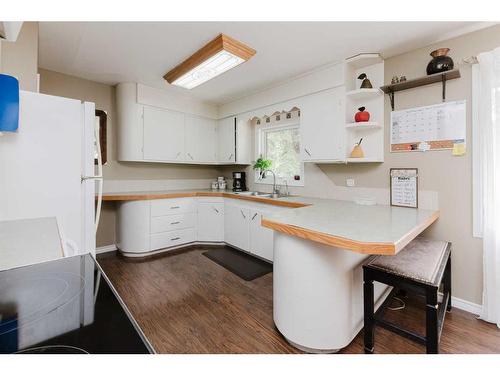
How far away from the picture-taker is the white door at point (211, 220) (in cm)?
350

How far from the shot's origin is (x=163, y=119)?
3.44 meters

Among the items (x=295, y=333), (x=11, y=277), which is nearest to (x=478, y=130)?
(x=295, y=333)

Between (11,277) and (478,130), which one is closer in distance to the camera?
(11,277)

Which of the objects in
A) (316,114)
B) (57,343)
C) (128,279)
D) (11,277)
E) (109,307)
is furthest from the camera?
(316,114)

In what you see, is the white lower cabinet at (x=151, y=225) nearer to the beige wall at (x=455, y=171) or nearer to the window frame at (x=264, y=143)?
the window frame at (x=264, y=143)

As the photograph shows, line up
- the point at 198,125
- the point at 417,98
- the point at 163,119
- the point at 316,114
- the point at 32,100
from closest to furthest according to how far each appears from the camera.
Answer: the point at 32,100 < the point at 417,98 < the point at 316,114 < the point at 163,119 < the point at 198,125

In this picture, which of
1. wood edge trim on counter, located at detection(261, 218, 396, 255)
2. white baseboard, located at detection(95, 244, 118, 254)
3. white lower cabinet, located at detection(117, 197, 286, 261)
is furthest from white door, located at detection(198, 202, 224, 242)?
wood edge trim on counter, located at detection(261, 218, 396, 255)

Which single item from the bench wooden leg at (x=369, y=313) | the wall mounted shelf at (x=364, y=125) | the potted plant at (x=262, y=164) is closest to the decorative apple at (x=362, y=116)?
the wall mounted shelf at (x=364, y=125)

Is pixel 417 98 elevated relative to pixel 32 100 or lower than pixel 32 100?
elevated

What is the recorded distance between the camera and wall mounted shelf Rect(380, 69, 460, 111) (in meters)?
1.92

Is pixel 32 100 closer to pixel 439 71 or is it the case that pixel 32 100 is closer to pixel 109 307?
pixel 109 307

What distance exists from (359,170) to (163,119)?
2694 mm

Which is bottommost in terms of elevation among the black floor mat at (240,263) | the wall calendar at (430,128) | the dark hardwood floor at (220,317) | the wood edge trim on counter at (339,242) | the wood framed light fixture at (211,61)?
the dark hardwood floor at (220,317)

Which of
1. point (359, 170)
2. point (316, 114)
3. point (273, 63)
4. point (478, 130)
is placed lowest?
point (359, 170)
